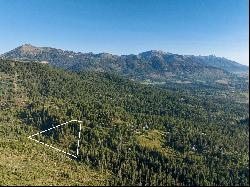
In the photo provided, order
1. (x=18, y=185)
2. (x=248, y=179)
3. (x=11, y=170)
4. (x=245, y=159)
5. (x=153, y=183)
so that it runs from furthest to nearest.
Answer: (x=11, y=170) < (x=153, y=183) < (x=18, y=185) < (x=245, y=159) < (x=248, y=179)

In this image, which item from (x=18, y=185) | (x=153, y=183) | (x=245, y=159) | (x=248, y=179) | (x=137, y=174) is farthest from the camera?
(x=137, y=174)

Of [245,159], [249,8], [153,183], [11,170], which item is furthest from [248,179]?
[11,170]

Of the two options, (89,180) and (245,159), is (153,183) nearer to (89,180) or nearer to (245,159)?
(89,180)

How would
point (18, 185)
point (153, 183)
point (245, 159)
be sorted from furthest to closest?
point (153, 183)
point (18, 185)
point (245, 159)

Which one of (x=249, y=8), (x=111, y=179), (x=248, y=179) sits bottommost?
(x=111, y=179)

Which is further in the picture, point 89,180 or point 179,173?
point 179,173

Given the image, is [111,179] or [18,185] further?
[111,179]

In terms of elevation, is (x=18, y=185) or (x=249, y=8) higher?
(x=249, y=8)

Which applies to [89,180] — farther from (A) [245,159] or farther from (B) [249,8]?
(B) [249,8]

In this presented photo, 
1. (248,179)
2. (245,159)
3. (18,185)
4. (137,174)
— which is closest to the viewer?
(248,179)
